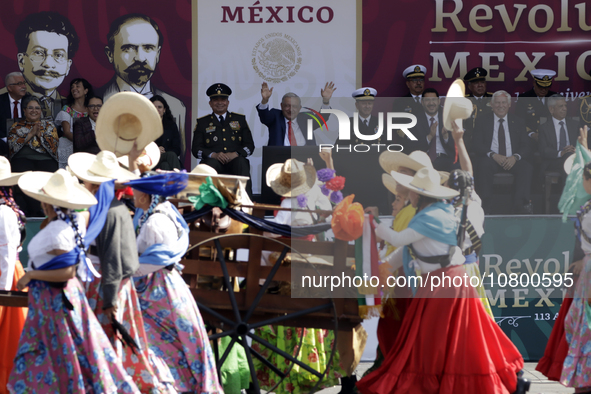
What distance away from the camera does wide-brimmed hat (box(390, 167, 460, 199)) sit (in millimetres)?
4801

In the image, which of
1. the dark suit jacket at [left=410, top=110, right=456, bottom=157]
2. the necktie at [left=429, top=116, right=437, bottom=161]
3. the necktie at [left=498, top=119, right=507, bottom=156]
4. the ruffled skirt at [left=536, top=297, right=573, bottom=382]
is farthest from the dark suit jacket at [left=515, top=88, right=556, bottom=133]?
the ruffled skirt at [left=536, top=297, right=573, bottom=382]

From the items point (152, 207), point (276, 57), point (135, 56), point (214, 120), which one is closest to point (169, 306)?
point (152, 207)

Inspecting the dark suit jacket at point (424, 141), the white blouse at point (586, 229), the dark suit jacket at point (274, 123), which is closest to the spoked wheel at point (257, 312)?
the dark suit jacket at point (424, 141)

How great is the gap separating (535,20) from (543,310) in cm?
437

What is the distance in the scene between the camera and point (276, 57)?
30.9ft

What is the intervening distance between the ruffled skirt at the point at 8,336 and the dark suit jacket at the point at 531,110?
4472 mm

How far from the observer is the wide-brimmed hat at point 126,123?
15.0ft

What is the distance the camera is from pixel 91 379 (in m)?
3.84

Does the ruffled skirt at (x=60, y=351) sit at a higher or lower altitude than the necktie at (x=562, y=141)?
lower

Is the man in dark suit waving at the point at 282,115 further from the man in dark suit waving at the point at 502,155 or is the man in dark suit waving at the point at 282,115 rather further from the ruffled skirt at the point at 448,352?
the ruffled skirt at the point at 448,352

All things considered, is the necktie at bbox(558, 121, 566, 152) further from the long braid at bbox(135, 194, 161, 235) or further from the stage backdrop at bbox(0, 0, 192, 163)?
the stage backdrop at bbox(0, 0, 192, 163)

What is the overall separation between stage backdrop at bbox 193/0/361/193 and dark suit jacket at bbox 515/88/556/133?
7.30 ft

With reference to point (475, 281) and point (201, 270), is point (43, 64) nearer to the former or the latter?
point (201, 270)

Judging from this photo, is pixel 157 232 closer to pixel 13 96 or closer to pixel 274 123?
pixel 274 123
